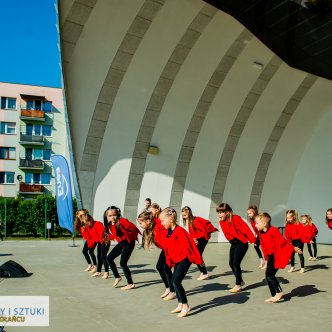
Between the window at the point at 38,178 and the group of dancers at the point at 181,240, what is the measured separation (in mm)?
40385

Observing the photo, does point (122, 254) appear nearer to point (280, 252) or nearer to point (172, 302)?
point (172, 302)

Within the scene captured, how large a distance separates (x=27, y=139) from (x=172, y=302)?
4446 cm

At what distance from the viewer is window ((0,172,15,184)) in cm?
4807

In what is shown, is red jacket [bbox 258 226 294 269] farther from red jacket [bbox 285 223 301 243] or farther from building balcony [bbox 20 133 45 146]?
building balcony [bbox 20 133 45 146]

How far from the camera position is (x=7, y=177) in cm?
A: 4838

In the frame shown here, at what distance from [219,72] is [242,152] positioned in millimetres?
4328

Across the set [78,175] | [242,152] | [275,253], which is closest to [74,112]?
[78,175]

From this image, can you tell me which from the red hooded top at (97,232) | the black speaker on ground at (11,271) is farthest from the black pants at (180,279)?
the black speaker on ground at (11,271)

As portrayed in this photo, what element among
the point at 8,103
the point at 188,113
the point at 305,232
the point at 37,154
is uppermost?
A: the point at 8,103

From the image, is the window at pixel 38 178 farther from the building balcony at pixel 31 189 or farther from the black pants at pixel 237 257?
the black pants at pixel 237 257

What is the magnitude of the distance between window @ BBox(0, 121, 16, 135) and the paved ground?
39231 mm

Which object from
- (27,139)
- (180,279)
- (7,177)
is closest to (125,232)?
(180,279)

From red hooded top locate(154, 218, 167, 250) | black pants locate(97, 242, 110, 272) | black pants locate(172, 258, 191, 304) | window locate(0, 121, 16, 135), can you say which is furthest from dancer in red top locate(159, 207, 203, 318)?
window locate(0, 121, 16, 135)

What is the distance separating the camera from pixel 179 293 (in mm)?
6750
